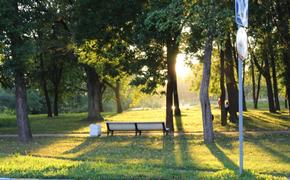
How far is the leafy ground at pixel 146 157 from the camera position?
9758mm

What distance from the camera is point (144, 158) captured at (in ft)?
46.3

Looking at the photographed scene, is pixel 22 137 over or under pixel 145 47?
under

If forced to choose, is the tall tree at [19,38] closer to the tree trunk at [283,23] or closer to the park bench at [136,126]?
the park bench at [136,126]

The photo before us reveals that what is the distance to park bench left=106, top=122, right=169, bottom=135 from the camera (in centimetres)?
2142

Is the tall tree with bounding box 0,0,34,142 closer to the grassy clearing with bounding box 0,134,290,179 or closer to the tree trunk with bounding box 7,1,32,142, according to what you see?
the tree trunk with bounding box 7,1,32,142

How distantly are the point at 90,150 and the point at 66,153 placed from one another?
1080 mm

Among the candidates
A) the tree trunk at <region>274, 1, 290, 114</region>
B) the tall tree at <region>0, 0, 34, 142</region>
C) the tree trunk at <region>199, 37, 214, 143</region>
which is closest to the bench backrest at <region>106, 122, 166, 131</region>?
the tree trunk at <region>199, 37, 214, 143</region>

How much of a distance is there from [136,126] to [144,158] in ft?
25.5

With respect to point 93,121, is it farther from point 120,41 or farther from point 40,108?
point 40,108

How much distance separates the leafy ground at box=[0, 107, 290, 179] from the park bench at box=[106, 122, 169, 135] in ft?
1.43

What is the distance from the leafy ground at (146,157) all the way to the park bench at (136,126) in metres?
0.44

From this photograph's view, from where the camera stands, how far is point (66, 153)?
1612cm

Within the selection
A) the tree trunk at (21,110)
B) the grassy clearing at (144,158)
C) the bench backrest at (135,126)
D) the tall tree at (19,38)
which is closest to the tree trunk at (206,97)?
the grassy clearing at (144,158)

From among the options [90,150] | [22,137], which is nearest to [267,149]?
[90,150]
